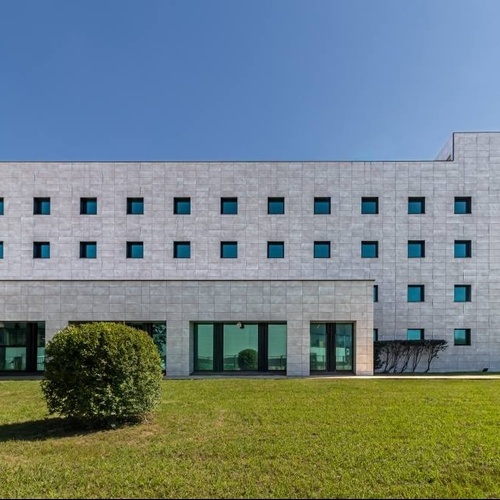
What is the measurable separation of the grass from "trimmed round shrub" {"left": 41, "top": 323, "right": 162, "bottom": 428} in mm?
421

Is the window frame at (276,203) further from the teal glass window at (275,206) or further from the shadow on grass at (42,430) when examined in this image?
the shadow on grass at (42,430)

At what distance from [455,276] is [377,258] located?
4.43 m

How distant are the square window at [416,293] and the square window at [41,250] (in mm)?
20491

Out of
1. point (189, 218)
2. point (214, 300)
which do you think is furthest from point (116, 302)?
point (189, 218)

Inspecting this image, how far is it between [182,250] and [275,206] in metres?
5.90

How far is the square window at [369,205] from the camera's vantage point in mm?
22344

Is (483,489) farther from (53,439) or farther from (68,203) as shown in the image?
(68,203)

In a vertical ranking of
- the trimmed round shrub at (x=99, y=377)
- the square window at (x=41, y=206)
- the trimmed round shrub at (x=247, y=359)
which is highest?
the square window at (x=41, y=206)

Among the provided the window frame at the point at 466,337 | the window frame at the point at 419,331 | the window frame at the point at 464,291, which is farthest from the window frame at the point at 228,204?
the window frame at the point at 466,337

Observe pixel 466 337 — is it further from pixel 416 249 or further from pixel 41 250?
pixel 41 250

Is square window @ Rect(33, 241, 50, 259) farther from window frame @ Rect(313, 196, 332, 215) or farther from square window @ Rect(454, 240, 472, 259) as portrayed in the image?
square window @ Rect(454, 240, 472, 259)

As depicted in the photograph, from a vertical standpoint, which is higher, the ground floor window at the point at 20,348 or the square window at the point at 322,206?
the square window at the point at 322,206

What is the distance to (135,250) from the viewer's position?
22203 mm

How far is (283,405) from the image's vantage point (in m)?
10.5
